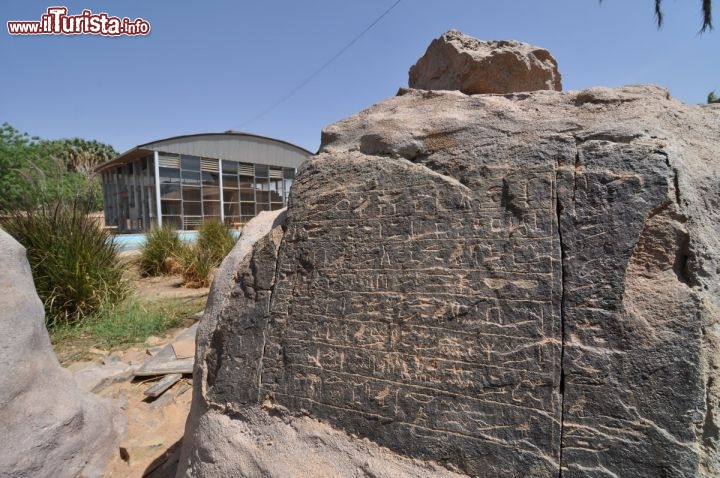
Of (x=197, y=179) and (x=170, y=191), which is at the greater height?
(x=197, y=179)

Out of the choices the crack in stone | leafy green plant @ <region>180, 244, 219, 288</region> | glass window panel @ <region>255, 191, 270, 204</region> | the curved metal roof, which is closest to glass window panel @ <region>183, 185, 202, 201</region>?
the curved metal roof

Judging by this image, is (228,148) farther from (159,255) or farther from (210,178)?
(159,255)

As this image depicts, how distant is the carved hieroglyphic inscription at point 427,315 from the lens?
1.40m

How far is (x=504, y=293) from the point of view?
147 cm

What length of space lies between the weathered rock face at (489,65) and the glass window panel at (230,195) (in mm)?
10610

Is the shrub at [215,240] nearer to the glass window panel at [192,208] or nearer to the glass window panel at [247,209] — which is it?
the glass window panel at [192,208]

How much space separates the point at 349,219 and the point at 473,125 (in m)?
0.66

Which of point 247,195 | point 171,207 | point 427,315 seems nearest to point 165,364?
point 427,315

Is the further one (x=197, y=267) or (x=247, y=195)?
(x=247, y=195)

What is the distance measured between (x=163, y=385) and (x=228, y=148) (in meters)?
10.3

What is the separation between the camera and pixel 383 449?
5.10ft

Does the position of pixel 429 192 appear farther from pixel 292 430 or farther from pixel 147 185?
pixel 147 185

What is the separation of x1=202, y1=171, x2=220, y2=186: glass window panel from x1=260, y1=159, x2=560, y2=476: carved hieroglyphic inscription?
436 inches

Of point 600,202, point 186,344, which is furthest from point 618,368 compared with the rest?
point 186,344
